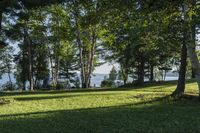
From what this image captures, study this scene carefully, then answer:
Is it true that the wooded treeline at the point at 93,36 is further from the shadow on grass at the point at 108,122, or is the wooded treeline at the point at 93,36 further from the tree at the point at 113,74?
the tree at the point at 113,74

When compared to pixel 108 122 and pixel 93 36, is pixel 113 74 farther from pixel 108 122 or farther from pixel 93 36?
pixel 108 122

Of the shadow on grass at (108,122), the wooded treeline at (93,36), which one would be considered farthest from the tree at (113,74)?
the shadow on grass at (108,122)

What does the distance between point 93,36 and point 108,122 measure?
2682 centimetres

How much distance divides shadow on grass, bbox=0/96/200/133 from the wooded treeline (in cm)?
253

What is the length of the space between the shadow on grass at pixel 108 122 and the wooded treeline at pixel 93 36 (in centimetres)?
253

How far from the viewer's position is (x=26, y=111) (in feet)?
51.0

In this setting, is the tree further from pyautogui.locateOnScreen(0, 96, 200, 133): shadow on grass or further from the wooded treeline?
pyautogui.locateOnScreen(0, 96, 200, 133): shadow on grass

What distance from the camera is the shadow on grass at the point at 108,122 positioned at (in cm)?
1058

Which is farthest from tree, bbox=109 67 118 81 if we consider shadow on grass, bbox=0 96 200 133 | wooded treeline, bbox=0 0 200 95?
shadow on grass, bbox=0 96 200 133

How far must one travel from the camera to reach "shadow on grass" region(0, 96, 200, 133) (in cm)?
1058

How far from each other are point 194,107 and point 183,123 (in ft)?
16.6

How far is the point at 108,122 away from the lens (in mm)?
11906

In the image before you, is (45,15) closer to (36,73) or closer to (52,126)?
(36,73)

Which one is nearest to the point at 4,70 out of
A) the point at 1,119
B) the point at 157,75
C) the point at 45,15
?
the point at 45,15
